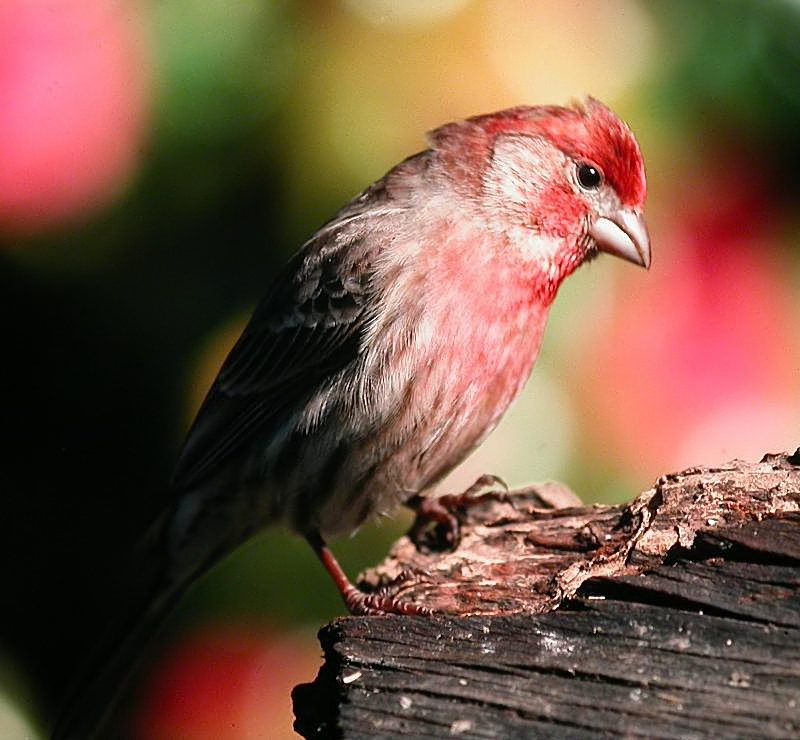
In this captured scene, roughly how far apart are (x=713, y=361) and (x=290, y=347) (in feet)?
4.89

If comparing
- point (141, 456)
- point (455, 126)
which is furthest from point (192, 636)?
point (455, 126)

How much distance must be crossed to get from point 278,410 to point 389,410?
1.74 ft

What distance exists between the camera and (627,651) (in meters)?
2.37

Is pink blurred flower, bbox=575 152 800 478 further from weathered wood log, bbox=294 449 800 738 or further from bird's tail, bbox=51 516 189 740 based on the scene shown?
bird's tail, bbox=51 516 189 740

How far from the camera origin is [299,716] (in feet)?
9.17

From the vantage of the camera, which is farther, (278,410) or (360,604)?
(278,410)

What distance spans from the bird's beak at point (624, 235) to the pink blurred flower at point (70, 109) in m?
1.69

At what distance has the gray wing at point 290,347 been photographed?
3996 millimetres

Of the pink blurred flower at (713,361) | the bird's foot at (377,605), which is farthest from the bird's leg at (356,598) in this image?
the pink blurred flower at (713,361)

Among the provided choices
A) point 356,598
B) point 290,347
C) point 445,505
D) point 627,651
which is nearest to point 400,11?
point 290,347

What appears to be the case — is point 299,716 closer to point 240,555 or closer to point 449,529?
point 449,529

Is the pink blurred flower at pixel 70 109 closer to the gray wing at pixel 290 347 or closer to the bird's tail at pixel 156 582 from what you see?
the gray wing at pixel 290 347

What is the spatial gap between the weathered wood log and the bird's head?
1286mm

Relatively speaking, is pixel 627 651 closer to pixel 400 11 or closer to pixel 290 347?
pixel 290 347
